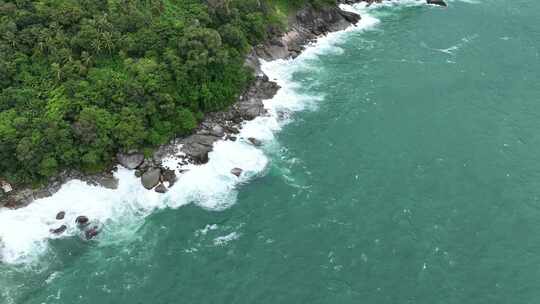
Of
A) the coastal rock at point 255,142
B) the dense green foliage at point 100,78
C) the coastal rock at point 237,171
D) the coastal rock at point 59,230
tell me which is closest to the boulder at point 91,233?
the coastal rock at point 59,230

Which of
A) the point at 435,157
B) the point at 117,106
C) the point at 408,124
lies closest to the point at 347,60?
the point at 408,124

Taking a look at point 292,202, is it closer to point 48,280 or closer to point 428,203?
point 428,203

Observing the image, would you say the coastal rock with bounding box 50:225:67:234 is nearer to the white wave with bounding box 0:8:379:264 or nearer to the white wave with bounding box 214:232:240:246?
the white wave with bounding box 0:8:379:264

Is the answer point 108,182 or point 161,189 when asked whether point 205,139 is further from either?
point 108,182

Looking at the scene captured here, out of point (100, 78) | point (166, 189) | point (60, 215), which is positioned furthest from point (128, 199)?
point (100, 78)

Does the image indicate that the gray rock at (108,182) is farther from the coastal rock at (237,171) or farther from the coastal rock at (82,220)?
the coastal rock at (237,171)

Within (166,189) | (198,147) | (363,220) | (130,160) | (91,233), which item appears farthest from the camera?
(198,147)

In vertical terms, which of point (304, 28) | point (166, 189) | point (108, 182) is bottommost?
point (166, 189)
